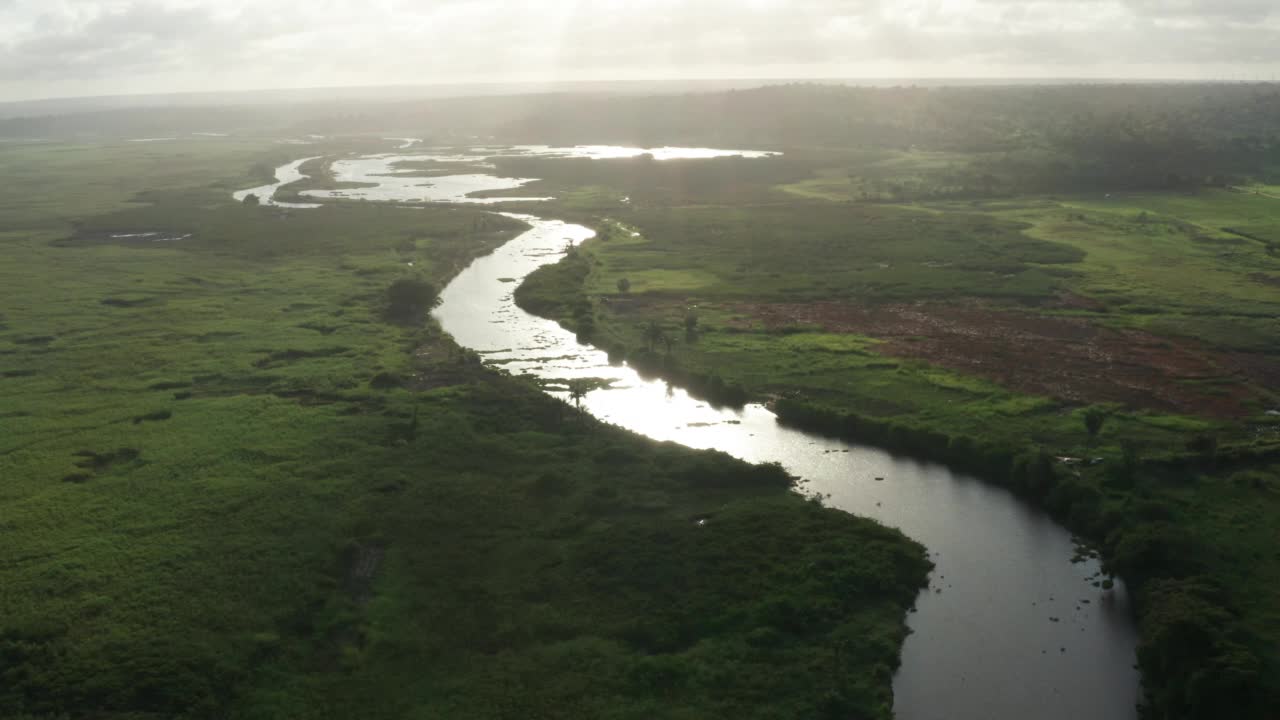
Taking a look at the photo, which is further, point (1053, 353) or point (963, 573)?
point (1053, 353)

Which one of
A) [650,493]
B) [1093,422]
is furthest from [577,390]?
[1093,422]

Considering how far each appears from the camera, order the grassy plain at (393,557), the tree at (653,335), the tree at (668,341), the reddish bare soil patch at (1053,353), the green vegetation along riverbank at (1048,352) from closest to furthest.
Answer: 1. the grassy plain at (393,557)
2. the green vegetation along riverbank at (1048,352)
3. the reddish bare soil patch at (1053,353)
4. the tree at (668,341)
5. the tree at (653,335)

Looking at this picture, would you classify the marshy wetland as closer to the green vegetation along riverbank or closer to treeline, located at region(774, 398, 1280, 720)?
treeline, located at region(774, 398, 1280, 720)

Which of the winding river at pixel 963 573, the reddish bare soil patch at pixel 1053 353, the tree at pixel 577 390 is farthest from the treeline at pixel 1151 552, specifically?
the tree at pixel 577 390

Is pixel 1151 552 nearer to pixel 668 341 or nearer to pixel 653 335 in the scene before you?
pixel 668 341

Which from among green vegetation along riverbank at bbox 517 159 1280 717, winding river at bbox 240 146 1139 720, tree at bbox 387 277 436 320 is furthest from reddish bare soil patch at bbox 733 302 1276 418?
tree at bbox 387 277 436 320

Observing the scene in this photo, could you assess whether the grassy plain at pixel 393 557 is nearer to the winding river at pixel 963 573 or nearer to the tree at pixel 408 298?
the winding river at pixel 963 573

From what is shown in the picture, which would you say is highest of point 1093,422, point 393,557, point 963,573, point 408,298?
point 408,298
